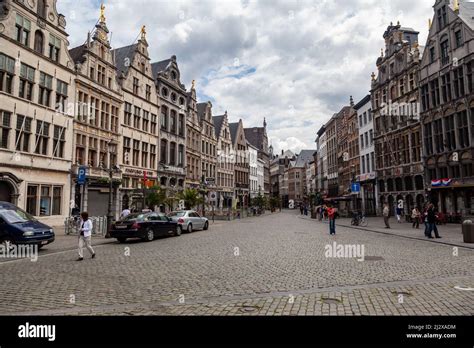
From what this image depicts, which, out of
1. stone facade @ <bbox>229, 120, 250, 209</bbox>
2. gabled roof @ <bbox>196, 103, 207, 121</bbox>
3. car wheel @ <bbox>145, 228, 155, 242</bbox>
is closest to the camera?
car wheel @ <bbox>145, 228, 155, 242</bbox>

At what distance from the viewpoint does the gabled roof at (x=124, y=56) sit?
122 feet

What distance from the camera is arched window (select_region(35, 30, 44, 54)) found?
25.3 metres

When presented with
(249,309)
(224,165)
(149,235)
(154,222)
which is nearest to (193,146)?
(224,165)

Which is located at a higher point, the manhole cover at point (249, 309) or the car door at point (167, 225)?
the car door at point (167, 225)

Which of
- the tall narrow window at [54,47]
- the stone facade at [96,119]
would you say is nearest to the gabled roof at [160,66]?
the stone facade at [96,119]

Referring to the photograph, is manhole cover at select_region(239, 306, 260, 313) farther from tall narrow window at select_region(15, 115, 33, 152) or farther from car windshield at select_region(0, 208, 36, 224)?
tall narrow window at select_region(15, 115, 33, 152)

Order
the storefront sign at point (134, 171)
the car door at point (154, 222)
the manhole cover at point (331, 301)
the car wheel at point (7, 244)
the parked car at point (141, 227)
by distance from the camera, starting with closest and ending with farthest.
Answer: the manhole cover at point (331, 301) → the car wheel at point (7, 244) → the parked car at point (141, 227) → the car door at point (154, 222) → the storefront sign at point (134, 171)

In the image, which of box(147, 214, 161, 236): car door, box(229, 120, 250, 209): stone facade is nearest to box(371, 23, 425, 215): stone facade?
box(147, 214, 161, 236): car door

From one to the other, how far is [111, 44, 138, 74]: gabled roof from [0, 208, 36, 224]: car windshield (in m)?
25.2

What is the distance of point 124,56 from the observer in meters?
39.1

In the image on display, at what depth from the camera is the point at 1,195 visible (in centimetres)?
2214

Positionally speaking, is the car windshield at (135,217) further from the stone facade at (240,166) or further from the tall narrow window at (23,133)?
the stone facade at (240,166)
